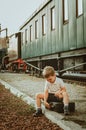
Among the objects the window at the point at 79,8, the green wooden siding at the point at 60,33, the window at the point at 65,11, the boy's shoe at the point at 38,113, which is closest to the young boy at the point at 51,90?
the boy's shoe at the point at 38,113

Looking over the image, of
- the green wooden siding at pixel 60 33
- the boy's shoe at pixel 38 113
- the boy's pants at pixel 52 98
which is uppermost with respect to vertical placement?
the green wooden siding at pixel 60 33

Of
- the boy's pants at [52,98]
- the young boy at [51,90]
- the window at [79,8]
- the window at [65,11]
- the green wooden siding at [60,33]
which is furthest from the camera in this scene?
the window at [65,11]

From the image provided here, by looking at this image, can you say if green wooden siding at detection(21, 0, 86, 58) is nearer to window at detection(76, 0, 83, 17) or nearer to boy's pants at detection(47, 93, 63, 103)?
window at detection(76, 0, 83, 17)

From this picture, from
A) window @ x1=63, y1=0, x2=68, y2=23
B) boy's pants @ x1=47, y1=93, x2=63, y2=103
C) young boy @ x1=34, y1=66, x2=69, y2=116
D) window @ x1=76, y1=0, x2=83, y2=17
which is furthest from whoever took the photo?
window @ x1=63, y1=0, x2=68, y2=23

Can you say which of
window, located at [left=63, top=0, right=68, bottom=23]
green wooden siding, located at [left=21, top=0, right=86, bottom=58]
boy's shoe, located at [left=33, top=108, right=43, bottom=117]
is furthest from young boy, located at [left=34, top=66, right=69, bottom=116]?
window, located at [left=63, top=0, right=68, bottom=23]

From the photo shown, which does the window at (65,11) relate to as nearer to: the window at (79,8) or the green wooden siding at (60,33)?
the green wooden siding at (60,33)

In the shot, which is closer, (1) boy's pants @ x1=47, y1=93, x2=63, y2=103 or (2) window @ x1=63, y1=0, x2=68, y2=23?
(1) boy's pants @ x1=47, y1=93, x2=63, y2=103

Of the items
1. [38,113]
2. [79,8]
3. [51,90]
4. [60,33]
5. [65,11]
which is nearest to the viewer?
[38,113]

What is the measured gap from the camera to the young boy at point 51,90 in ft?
17.0

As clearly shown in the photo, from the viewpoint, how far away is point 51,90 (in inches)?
214

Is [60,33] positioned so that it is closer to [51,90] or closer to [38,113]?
[51,90]

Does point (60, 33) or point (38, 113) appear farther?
point (60, 33)

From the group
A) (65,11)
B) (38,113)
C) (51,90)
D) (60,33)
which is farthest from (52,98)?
(65,11)

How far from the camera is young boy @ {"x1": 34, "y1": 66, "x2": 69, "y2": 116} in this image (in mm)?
5188
